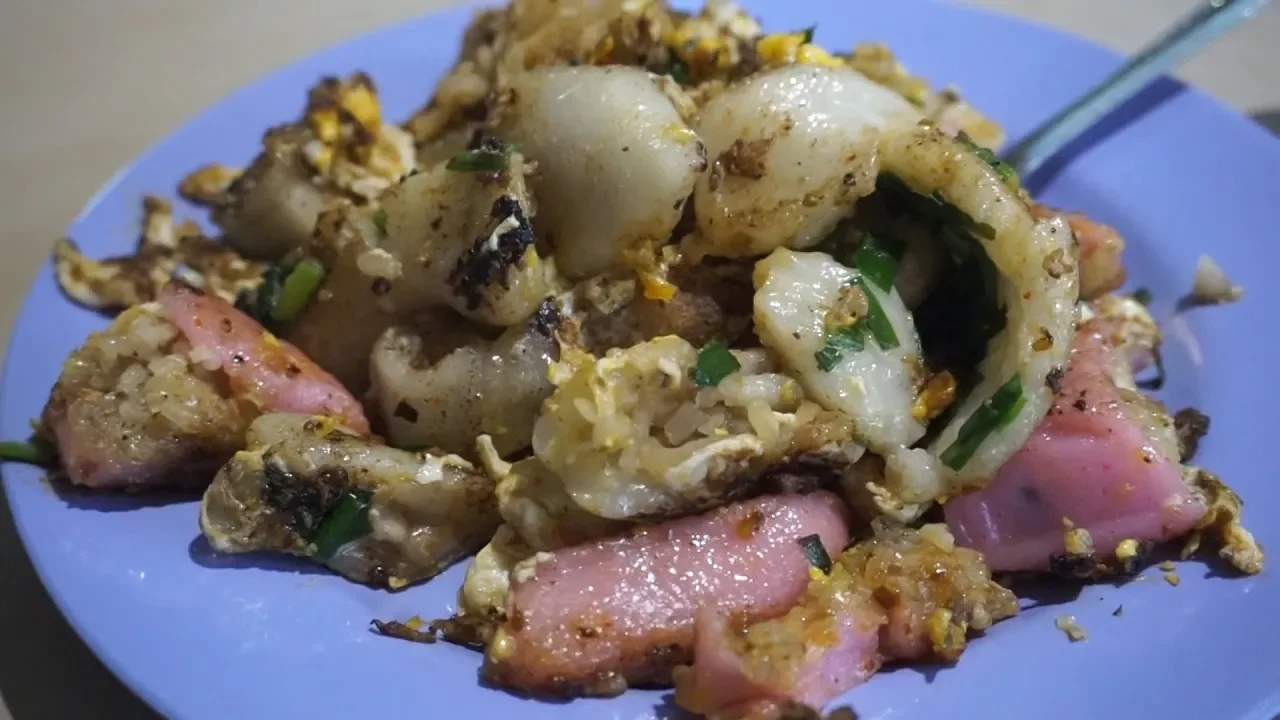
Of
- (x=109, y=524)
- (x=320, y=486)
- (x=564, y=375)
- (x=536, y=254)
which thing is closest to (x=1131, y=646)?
(x=564, y=375)

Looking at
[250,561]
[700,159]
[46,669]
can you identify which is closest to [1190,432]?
[700,159]

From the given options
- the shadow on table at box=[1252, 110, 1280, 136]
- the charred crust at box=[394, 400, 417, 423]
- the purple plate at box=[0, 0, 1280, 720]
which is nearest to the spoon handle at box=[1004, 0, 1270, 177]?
the purple plate at box=[0, 0, 1280, 720]

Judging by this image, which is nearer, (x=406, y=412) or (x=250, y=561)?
(x=250, y=561)

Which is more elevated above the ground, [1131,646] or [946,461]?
[946,461]

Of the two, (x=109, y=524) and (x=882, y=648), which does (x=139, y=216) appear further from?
(x=882, y=648)

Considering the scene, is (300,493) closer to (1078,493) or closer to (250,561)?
(250,561)

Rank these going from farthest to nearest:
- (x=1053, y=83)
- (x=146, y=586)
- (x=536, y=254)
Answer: (x=1053, y=83) < (x=536, y=254) < (x=146, y=586)

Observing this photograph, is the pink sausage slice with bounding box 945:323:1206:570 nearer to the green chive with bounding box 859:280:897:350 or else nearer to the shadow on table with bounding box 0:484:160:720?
the green chive with bounding box 859:280:897:350
